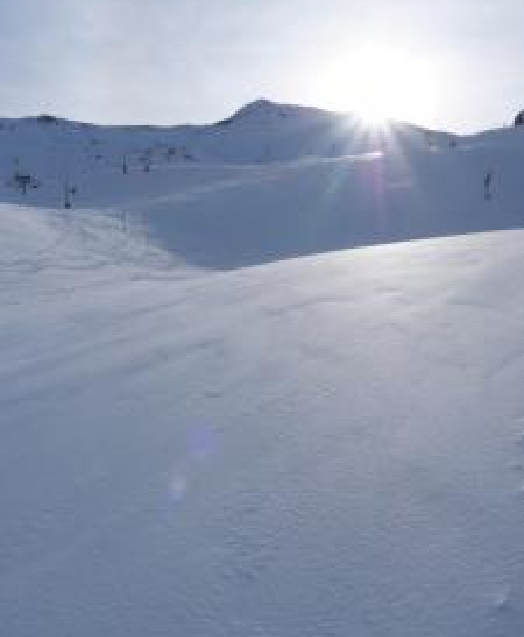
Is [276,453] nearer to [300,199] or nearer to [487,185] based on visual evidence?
[300,199]

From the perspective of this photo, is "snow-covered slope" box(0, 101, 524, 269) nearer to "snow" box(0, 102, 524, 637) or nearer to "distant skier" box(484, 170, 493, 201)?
"distant skier" box(484, 170, 493, 201)

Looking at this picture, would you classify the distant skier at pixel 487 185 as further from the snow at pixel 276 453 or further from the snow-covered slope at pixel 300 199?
the snow at pixel 276 453

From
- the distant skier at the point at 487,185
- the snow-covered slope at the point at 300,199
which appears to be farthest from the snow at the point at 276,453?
the distant skier at the point at 487,185

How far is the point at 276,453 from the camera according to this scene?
2473 millimetres

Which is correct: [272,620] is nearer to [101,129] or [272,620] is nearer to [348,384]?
[348,384]

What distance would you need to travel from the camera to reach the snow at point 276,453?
1.82m

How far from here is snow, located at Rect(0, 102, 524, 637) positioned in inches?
71.8

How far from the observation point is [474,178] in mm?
14508

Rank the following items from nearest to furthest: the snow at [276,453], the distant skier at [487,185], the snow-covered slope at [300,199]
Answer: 1. the snow at [276,453]
2. the snow-covered slope at [300,199]
3. the distant skier at [487,185]

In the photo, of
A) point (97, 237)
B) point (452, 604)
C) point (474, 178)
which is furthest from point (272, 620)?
point (474, 178)

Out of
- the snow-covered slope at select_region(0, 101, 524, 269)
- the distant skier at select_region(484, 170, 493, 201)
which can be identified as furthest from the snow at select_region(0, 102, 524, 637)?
the distant skier at select_region(484, 170, 493, 201)

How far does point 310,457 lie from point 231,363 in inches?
37.1

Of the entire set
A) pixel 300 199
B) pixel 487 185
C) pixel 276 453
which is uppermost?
pixel 487 185

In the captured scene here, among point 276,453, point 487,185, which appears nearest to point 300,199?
point 487,185
